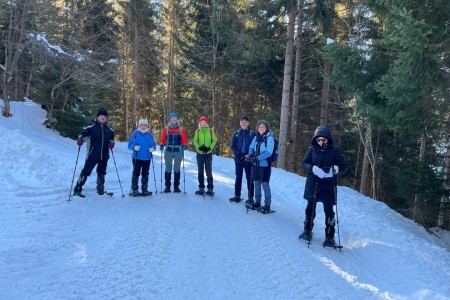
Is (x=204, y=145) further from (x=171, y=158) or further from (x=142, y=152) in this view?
(x=142, y=152)

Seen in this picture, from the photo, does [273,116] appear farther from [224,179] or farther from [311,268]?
[311,268]

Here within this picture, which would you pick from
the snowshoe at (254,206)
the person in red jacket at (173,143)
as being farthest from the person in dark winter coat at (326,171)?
the person in red jacket at (173,143)

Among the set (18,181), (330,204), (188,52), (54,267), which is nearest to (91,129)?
(18,181)

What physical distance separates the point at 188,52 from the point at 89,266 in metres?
24.5

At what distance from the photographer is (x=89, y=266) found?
4.87 meters

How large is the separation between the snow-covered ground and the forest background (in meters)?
3.59

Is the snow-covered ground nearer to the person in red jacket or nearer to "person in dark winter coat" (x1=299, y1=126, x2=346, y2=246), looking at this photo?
"person in dark winter coat" (x1=299, y1=126, x2=346, y2=246)

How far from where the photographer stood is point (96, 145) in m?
8.80

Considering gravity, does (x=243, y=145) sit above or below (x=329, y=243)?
above

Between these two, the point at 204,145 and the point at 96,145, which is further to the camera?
the point at 204,145

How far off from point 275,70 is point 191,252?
21.2 metres

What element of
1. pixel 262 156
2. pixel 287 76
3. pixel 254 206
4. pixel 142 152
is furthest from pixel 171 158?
pixel 287 76

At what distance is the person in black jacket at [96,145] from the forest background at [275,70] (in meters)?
5.74

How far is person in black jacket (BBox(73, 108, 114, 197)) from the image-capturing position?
874 cm
